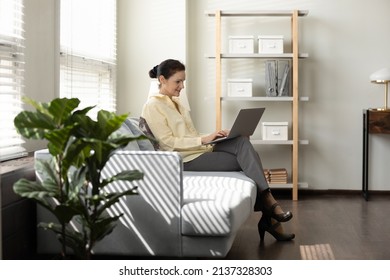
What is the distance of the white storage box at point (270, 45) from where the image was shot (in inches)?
236

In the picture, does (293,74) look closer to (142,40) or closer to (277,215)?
(142,40)

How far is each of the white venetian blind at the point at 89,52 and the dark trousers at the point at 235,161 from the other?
1002mm

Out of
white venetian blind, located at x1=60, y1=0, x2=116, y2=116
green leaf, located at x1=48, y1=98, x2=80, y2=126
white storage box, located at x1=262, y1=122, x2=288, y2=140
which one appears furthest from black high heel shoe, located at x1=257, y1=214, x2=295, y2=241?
white storage box, located at x1=262, y1=122, x2=288, y2=140

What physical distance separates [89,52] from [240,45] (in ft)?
5.07

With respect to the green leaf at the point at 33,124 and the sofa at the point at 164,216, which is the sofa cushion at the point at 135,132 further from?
the green leaf at the point at 33,124

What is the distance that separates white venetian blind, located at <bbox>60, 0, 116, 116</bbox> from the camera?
448 cm

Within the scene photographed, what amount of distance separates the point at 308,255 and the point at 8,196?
1.68 metres

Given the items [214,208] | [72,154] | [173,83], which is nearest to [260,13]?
[173,83]

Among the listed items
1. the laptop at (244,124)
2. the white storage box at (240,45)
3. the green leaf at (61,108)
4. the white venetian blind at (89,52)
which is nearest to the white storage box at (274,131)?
the white storage box at (240,45)

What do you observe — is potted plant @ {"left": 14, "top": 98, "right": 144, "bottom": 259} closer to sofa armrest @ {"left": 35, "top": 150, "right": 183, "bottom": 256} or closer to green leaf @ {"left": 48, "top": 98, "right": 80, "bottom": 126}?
green leaf @ {"left": 48, "top": 98, "right": 80, "bottom": 126}

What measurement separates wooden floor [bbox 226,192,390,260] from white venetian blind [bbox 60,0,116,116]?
1.53 metres

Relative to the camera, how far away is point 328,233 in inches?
174
